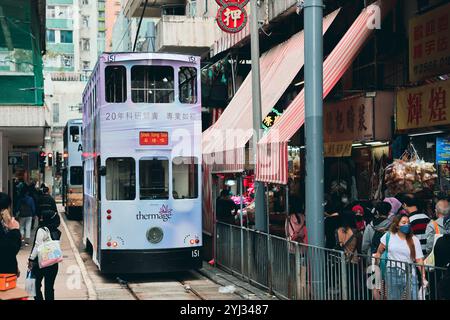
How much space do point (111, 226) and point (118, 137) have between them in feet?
6.00

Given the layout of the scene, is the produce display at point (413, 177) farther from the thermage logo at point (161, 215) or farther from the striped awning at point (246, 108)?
the thermage logo at point (161, 215)

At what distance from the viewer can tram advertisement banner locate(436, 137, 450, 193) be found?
13.7 meters

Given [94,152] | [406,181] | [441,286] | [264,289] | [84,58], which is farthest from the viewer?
[84,58]

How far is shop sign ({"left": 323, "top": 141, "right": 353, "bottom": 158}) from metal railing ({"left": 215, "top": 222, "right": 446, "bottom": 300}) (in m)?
2.59

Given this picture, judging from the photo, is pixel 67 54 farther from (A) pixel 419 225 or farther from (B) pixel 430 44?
(A) pixel 419 225

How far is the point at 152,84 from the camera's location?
16.0m

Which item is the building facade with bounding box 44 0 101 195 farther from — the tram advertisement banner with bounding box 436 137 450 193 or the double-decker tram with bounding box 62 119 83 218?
the tram advertisement banner with bounding box 436 137 450 193

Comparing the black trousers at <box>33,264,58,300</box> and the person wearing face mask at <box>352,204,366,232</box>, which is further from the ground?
the person wearing face mask at <box>352,204,366,232</box>

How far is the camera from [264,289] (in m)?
14.4

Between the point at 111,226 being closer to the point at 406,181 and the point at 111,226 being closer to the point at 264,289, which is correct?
the point at 264,289

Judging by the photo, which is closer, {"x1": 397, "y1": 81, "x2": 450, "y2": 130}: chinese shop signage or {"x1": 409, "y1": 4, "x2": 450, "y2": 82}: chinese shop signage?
{"x1": 397, "y1": 81, "x2": 450, "y2": 130}: chinese shop signage

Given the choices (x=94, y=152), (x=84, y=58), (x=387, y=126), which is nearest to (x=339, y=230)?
(x=387, y=126)

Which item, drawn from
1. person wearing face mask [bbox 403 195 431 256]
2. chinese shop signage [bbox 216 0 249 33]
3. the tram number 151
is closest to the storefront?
the tram number 151

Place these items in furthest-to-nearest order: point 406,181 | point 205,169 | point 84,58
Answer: point 84,58
point 205,169
point 406,181
